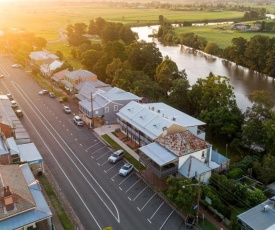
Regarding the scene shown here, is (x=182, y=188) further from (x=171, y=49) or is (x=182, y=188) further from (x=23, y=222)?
(x=171, y=49)

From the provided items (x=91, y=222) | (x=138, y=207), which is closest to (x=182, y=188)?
(x=138, y=207)

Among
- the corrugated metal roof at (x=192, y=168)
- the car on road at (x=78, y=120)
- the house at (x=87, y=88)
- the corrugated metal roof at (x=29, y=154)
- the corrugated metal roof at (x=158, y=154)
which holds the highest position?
the corrugated metal roof at (x=158, y=154)

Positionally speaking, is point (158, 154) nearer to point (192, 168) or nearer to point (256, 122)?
point (192, 168)

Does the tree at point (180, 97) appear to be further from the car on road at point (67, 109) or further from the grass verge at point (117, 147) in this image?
the car on road at point (67, 109)

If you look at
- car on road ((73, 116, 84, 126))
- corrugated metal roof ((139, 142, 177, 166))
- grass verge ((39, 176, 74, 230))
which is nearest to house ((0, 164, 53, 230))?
grass verge ((39, 176, 74, 230))

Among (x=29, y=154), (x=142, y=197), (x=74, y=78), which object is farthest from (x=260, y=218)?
(x=74, y=78)

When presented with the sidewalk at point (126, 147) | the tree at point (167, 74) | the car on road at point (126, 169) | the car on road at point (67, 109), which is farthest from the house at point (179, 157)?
the tree at point (167, 74)

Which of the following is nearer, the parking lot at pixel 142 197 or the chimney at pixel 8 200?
the chimney at pixel 8 200
